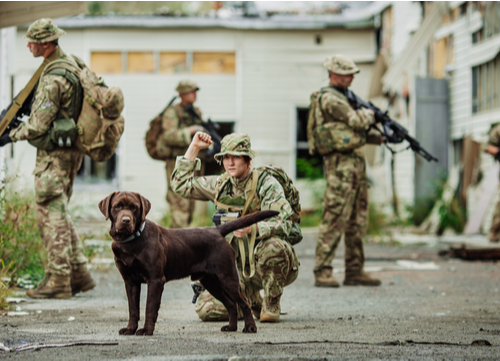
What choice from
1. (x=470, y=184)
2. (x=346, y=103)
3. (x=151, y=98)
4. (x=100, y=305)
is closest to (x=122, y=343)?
(x=100, y=305)

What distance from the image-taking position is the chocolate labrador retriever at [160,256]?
4566 mm

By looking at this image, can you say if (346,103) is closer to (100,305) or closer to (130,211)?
(100,305)

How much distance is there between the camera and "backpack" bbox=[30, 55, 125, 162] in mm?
6574

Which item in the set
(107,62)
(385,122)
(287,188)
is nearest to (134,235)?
(287,188)

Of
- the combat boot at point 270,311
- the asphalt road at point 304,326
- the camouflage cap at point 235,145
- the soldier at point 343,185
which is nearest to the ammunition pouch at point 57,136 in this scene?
the asphalt road at point 304,326

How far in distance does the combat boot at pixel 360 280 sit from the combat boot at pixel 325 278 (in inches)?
9.4

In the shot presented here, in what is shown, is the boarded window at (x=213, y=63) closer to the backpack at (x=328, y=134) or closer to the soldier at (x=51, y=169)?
the backpack at (x=328, y=134)

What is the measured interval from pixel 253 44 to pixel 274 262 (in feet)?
46.1

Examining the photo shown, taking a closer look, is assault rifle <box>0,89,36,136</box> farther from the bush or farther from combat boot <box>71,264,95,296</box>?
combat boot <box>71,264,95,296</box>

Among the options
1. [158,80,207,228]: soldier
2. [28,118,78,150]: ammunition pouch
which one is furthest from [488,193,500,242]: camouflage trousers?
[28,118,78,150]: ammunition pouch

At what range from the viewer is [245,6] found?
1972 cm

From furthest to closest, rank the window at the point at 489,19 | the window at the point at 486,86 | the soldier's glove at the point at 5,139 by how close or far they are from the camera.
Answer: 1. the window at the point at 486,86
2. the window at the point at 489,19
3. the soldier's glove at the point at 5,139

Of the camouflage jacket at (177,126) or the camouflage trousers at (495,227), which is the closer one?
the camouflage jacket at (177,126)

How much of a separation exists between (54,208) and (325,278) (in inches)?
116
